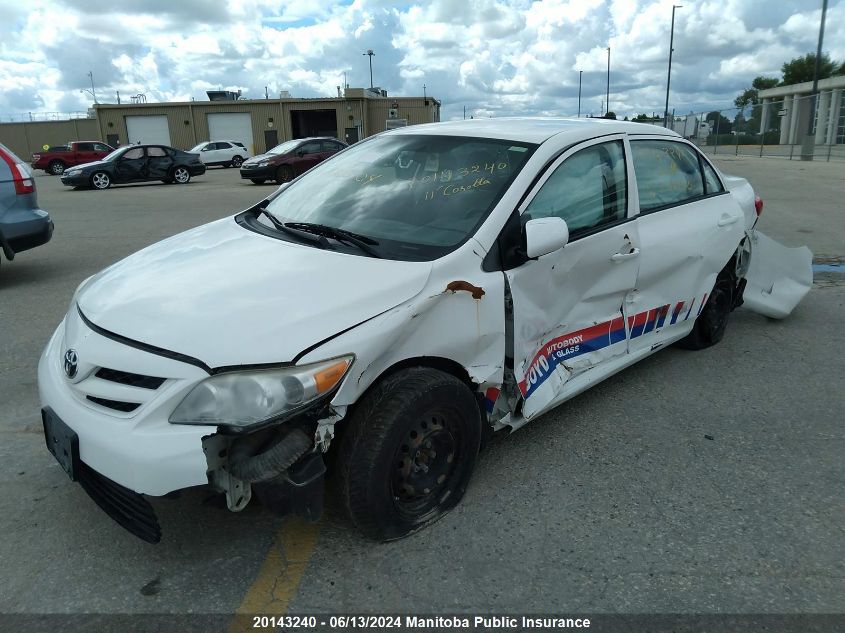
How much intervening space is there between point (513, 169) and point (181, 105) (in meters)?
56.2

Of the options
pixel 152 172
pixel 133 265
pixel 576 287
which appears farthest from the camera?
pixel 152 172

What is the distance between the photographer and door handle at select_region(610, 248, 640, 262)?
3.51 m

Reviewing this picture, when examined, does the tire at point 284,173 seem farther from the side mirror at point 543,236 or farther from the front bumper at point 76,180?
the side mirror at point 543,236

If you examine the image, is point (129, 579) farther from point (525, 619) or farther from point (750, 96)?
point (750, 96)

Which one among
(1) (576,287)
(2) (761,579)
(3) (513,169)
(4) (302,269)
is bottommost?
(2) (761,579)

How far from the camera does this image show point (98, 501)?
237cm

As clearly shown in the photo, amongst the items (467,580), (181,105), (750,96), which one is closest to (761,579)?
(467,580)

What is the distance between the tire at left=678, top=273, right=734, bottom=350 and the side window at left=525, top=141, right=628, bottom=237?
58.6 inches

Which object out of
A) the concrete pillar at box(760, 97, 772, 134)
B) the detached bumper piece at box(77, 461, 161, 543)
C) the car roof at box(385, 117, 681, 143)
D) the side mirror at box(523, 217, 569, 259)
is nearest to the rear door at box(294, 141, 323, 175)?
the car roof at box(385, 117, 681, 143)

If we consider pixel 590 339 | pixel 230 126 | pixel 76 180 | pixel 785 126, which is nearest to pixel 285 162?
pixel 76 180

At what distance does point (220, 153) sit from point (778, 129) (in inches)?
→ 1131

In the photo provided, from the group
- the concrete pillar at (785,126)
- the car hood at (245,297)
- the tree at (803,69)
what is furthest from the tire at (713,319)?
the tree at (803,69)

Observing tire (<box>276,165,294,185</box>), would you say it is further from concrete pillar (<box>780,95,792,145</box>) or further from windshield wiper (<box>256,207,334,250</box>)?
concrete pillar (<box>780,95,792,145</box>)

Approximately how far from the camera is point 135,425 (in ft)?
7.19
